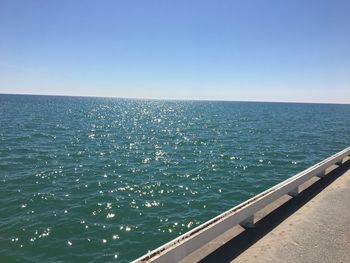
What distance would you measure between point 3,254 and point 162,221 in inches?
203

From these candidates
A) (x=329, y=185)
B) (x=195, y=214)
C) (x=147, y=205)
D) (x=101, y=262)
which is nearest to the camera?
(x=101, y=262)

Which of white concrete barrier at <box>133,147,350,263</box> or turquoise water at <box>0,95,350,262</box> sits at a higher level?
white concrete barrier at <box>133,147,350,263</box>

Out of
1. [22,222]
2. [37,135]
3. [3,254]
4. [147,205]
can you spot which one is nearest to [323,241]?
[147,205]

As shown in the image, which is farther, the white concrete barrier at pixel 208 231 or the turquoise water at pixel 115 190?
the turquoise water at pixel 115 190

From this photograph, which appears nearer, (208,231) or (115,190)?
(208,231)

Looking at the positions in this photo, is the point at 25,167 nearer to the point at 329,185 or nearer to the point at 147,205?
the point at 147,205

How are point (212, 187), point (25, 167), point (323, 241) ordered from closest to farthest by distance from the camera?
point (323, 241), point (212, 187), point (25, 167)

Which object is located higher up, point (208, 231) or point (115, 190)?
point (208, 231)

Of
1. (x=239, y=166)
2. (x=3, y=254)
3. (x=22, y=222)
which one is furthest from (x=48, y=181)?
(x=239, y=166)

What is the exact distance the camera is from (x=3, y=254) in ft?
27.2

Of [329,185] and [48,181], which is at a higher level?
[329,185]

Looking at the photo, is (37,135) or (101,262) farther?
(37,135)

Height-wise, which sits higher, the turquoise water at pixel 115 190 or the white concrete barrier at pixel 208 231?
the white concrete barrier at pixel 208 231

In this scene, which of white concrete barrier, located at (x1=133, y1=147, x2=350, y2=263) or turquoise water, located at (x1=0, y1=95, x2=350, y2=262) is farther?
turquoise water, located at (x1=0, y1=95, x2=350, y2=262)
